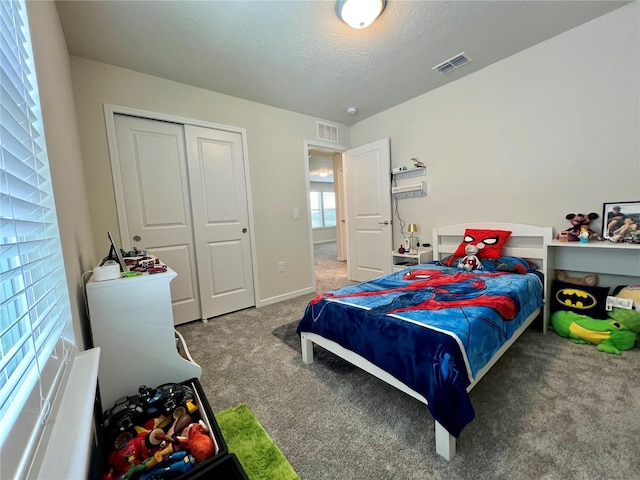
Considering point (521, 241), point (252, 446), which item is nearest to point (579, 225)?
point (521, 241)

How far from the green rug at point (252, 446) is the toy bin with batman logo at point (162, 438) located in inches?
9.6

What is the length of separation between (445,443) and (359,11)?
249 cm

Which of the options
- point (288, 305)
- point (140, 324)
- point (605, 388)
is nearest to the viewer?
point (140, 324)

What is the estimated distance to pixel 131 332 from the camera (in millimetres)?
1344

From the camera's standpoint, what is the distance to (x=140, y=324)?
4.46 ft

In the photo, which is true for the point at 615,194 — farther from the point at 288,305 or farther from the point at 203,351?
the point at 203,351

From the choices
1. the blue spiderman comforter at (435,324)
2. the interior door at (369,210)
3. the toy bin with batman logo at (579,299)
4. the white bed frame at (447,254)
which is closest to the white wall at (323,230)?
the interior door at (369,210)

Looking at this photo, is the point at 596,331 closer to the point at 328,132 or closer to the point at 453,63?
the point at 453,63

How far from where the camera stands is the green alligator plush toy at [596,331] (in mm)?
1830

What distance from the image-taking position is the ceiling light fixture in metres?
1.70

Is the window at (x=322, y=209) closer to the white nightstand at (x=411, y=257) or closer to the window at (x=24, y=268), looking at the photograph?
the white nightstand at (x=411, y=257)

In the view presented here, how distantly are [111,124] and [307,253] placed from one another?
2464mm

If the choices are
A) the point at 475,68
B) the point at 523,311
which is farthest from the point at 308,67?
the point at 523,311

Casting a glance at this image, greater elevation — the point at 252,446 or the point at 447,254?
the point at 447,254
